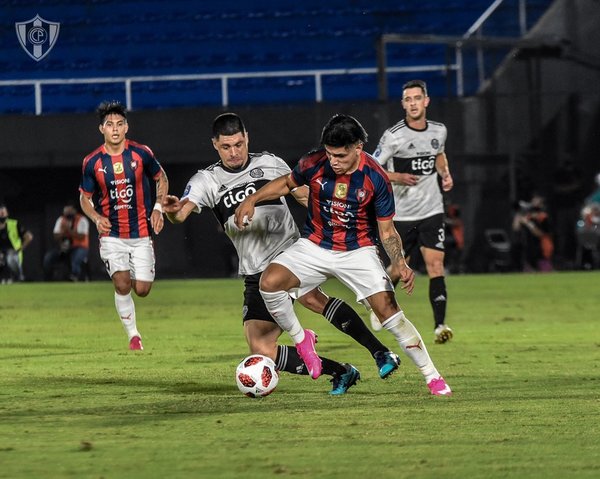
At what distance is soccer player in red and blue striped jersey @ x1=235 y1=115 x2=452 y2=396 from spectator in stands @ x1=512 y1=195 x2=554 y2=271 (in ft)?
55.5

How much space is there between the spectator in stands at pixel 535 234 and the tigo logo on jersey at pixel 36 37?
1238 centimetres

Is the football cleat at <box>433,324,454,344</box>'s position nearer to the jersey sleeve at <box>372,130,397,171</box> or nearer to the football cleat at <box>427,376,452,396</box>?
the jersey sleeve at <box>372,130,397,171</box>

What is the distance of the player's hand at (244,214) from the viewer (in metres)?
7.14

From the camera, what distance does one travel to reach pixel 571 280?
20.8 metres

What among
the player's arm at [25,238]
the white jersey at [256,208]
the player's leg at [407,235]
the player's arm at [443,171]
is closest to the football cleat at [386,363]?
the white jersey at [256,208]

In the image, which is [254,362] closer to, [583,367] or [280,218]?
[280,218]

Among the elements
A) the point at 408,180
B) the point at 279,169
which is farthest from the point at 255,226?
the point at 408,180

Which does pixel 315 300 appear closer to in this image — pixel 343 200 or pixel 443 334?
pixel 343 200

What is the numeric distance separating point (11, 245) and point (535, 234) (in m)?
9.43

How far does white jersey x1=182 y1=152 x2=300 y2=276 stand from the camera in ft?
26.0

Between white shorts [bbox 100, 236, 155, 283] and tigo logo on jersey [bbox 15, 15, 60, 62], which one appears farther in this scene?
tigo logo on jersey [bbox 15, 15, 60, 62]

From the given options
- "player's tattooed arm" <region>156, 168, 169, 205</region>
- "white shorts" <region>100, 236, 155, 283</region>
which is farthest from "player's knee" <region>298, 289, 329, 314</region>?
"white shorts" <region>100, 236, 155, 283</region>

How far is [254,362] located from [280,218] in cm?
107

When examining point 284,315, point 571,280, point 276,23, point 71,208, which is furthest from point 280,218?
point 276,23
